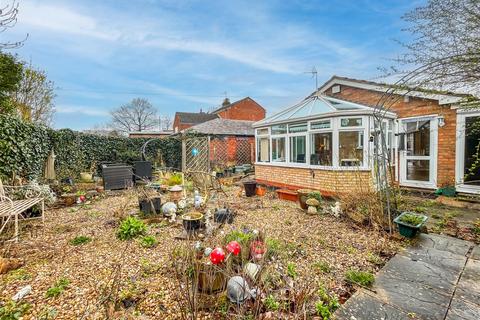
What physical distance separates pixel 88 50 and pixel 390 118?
37.0 ft

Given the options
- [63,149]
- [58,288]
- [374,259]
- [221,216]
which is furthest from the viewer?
[63,149]

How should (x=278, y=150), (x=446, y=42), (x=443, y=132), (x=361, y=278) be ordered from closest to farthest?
(x=361, y=278) < (x=446, y=42) < (x=443, y=132) < (x=278, y=150)

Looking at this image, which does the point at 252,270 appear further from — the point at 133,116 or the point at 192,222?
the point at 133,116

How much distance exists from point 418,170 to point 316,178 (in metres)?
3.51

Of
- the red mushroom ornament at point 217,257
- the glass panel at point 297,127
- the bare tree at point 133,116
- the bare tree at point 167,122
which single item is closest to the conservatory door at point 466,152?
the glass panel at point 297,127

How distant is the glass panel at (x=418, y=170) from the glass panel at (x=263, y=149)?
470cm

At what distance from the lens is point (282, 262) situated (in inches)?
116

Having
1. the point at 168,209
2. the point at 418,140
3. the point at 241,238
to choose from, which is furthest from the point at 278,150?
the point at 241,238

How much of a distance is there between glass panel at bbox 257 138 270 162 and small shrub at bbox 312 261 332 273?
6055mm

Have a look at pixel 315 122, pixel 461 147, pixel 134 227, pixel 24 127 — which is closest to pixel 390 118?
pixel 461 147

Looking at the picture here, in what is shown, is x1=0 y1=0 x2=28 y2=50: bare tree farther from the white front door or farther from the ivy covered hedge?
the white front door

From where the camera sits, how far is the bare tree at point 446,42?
3.00 metres

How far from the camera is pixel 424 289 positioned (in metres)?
2.43

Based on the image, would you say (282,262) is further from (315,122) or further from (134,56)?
(134,56)
